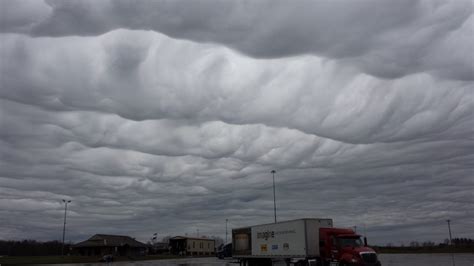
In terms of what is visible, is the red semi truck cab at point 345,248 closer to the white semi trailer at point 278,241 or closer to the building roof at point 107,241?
the white semi trailer at point 278,241

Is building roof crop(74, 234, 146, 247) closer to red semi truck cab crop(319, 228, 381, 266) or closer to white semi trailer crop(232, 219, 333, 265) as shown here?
white semi trailer crop(232, 219, 333, 265)

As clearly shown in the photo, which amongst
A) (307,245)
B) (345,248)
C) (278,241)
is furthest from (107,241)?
(345,248)

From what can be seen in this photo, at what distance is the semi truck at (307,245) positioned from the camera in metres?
32.3

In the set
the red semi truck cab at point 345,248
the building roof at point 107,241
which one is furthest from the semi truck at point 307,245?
the building roof at point 107,241

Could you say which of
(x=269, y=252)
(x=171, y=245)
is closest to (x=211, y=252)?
(x=171, y=245)

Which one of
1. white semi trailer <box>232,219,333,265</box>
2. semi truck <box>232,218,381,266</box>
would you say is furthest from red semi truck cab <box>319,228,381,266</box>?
white semi trailer <box>232,219,333,265</box>

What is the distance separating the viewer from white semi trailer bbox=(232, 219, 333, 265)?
36.7m

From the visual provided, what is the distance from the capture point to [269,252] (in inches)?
1662

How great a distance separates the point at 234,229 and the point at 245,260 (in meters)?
3.81

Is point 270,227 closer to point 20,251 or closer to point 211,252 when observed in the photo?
point 211,252

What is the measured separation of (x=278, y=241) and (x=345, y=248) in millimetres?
8798

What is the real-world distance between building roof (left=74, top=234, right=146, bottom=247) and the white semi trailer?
69757mm

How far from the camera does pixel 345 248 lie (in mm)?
33000

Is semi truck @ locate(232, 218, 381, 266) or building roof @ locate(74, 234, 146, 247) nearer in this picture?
semi truck @ locate(232, 218, 381, 266)
